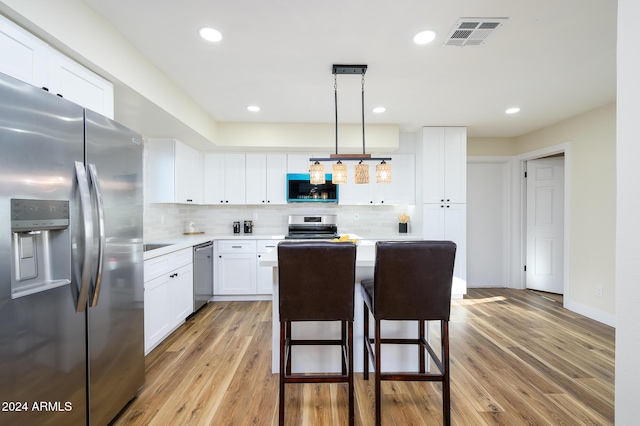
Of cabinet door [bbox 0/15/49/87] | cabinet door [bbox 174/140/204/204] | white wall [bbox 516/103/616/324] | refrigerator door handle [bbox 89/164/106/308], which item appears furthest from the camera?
cabinet door [bbox 174/140/204/204]

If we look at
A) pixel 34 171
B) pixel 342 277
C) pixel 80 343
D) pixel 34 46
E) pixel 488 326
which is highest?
pixel 34 46

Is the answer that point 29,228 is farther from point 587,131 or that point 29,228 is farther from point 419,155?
point 587,131

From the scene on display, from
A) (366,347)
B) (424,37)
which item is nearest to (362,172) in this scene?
(424,37)

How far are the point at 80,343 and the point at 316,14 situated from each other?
2288mm

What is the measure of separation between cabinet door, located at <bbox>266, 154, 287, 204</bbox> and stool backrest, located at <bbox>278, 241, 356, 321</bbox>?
273 cm

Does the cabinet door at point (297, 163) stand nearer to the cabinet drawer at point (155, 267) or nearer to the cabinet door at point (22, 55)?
the cabinet drawer at point (155, 267)

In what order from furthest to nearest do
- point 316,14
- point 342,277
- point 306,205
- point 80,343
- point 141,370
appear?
point 306,205 < point 141,370 < point 316,14 < point 342,277 < point 80,343

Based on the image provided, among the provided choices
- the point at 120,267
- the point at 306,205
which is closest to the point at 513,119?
the point at 306,205

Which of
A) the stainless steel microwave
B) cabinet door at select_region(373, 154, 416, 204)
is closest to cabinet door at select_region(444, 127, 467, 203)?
cabinet door at select_region(373, 154, 416, 204)

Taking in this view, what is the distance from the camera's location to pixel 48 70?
145 cm

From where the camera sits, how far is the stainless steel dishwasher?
335cm

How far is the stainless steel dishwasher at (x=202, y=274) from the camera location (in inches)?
132

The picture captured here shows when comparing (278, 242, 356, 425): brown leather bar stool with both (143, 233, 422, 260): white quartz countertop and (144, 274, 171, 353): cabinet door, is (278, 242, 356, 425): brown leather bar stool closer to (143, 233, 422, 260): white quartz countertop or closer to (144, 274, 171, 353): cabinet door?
(143, 233, 422, 260): white quartz countertop

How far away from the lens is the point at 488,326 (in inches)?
121
